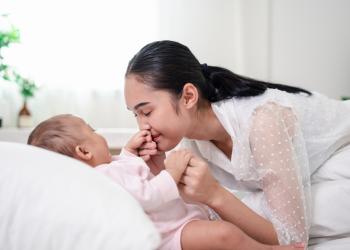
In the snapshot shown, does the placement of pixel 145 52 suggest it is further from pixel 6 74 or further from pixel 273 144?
pixel 6 74

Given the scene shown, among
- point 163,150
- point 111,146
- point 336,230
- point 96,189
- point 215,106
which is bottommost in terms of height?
point 111,146

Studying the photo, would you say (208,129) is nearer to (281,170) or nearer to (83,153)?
(281,170)

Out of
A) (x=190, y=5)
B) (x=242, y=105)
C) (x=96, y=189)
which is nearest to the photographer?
(x=96, y=189)

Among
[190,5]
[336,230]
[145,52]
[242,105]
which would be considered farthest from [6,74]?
[336,230]

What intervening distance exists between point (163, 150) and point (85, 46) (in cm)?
133

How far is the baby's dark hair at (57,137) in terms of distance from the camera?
1.04 m

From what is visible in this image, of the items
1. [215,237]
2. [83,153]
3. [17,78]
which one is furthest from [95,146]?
[17,78]

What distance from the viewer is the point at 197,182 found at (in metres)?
0.96

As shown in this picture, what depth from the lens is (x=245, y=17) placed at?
253cm

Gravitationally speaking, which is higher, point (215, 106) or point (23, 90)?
point (215, 106)

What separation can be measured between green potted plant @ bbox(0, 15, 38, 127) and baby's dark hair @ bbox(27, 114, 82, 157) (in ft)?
4.43

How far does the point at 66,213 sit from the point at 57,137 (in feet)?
1.50

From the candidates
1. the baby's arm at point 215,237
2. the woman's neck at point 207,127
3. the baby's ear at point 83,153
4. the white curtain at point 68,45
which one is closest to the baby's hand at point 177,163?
the baby's arm at point 215,237

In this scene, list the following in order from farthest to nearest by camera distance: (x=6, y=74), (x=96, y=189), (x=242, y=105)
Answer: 1. (x=6, y=74)
2. (x=242, y=105)
3. (x=96, y=189)
